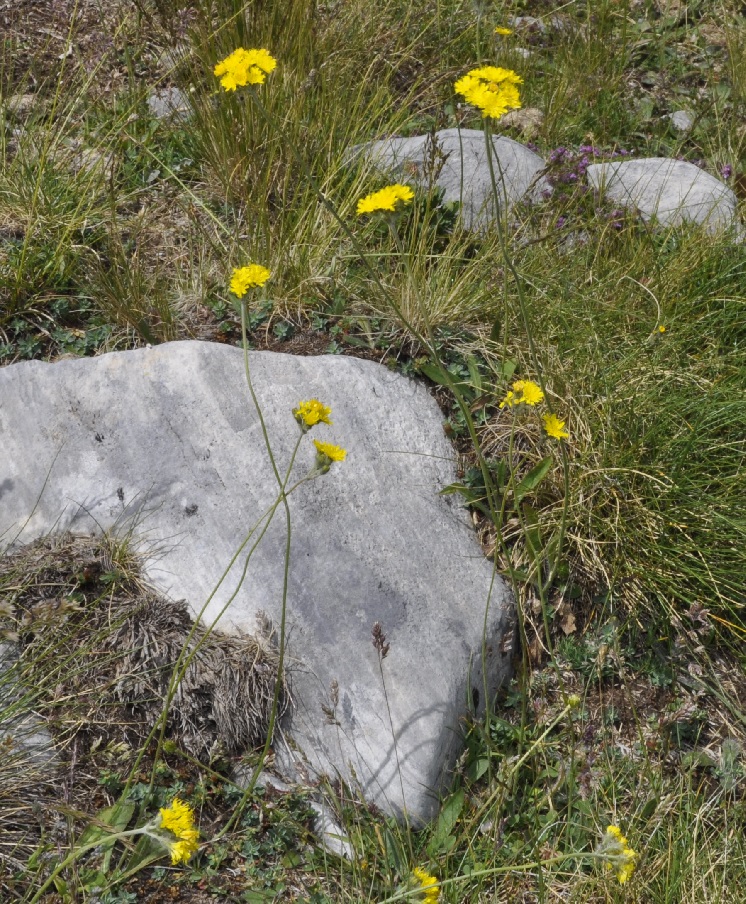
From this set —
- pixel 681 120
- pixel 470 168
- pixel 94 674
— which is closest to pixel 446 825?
pixel 94 674

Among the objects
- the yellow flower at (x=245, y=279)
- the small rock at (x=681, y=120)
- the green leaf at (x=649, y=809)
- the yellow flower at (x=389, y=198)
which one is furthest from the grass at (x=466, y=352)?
the yellow flower at (x=245, y=279)

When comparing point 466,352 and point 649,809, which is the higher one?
point 466,352

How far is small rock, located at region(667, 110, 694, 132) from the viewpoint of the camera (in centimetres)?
394

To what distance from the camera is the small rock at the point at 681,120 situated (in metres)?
3.94

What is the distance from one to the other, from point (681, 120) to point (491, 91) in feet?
9.10

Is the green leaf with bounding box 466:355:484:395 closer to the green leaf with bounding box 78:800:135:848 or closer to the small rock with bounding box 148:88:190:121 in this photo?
the green leaf with bounding box 78:800:135:848

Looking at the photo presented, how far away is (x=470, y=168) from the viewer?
3.30m

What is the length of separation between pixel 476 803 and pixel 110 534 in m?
1.17

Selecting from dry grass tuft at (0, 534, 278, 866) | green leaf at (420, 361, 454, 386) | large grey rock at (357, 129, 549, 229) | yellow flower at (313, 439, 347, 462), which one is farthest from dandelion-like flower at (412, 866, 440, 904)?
large grey rock at (357, 129, 549, 229)

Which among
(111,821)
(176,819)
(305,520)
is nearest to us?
(176,819)

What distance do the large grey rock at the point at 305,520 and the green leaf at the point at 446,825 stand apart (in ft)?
0.11

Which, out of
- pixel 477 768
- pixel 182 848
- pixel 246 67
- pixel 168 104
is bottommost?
pixel 477 768

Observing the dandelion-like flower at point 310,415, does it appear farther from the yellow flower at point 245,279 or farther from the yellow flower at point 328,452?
the yellow flower at point 245,279

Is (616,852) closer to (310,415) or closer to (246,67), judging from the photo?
(310,415)
